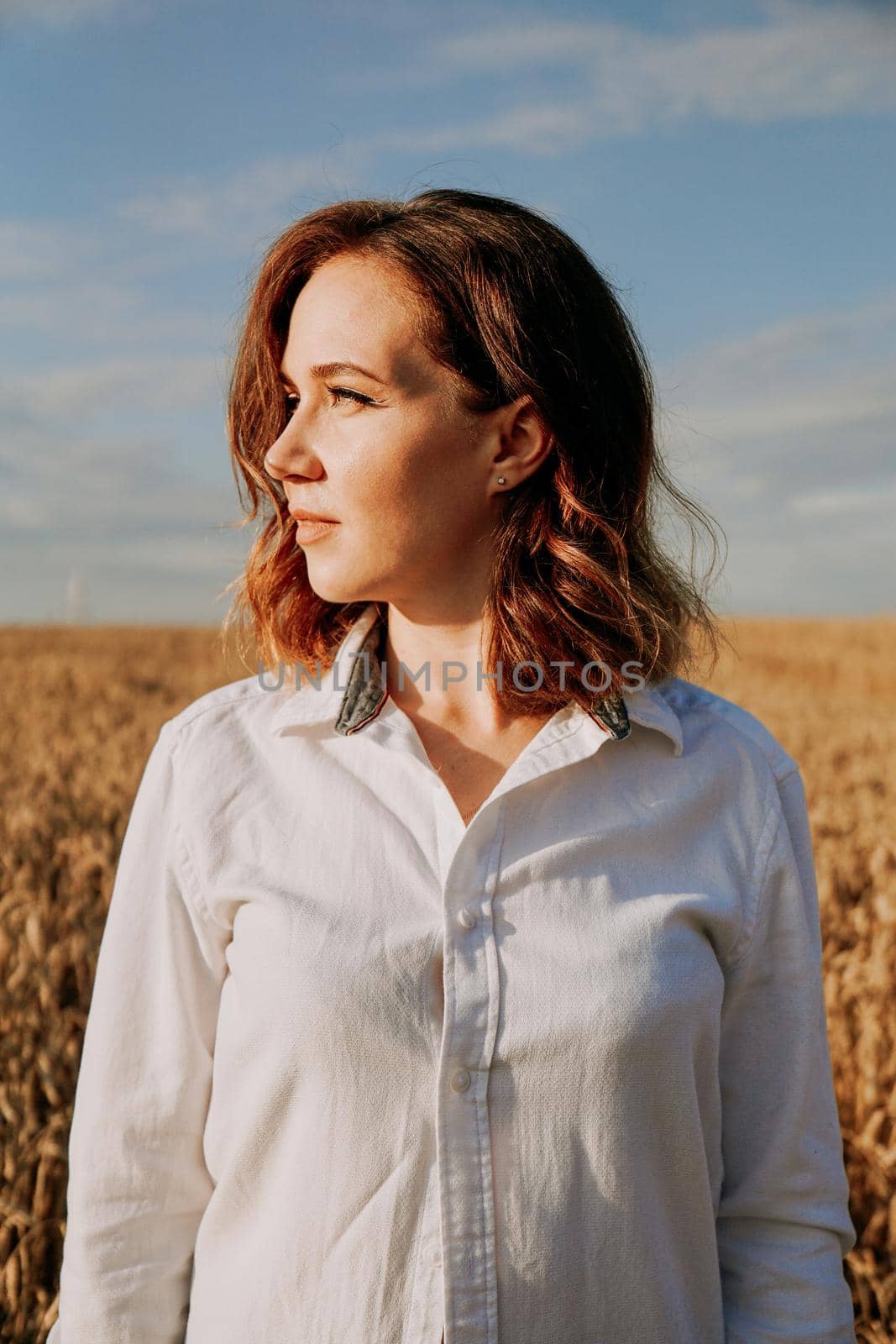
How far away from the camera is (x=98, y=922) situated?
4.32 m

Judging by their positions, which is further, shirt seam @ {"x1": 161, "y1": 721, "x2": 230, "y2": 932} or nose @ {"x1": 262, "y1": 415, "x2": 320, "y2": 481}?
nose @ {"x1": 262, "y1": 415, "x2": 320, "y2": 481}

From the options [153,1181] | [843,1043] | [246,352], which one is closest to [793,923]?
[153,1181]

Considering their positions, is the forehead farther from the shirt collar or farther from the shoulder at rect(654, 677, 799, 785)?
the shoulder at rect(654, 677, 799, 785)

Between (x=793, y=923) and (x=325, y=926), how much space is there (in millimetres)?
663

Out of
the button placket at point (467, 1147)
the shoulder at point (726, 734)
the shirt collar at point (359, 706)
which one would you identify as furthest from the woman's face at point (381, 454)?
the button placket at point (467, 1147)

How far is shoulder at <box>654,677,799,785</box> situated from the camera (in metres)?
1.82

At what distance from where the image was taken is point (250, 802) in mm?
1742

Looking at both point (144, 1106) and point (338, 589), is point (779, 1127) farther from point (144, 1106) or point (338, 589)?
point (338, 589)

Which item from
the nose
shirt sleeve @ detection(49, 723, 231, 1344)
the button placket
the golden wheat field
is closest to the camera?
the button placket

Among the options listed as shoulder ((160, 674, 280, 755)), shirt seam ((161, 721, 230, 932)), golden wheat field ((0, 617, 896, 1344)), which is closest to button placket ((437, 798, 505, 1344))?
shirt seam ((161, 721, 230, 932))

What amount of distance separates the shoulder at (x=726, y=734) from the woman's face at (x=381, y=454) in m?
0.39

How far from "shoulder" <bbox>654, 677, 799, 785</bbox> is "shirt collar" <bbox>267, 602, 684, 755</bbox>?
0.08 feet

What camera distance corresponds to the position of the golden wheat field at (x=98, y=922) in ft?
9.84

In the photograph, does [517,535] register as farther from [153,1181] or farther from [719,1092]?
[153,1181]
